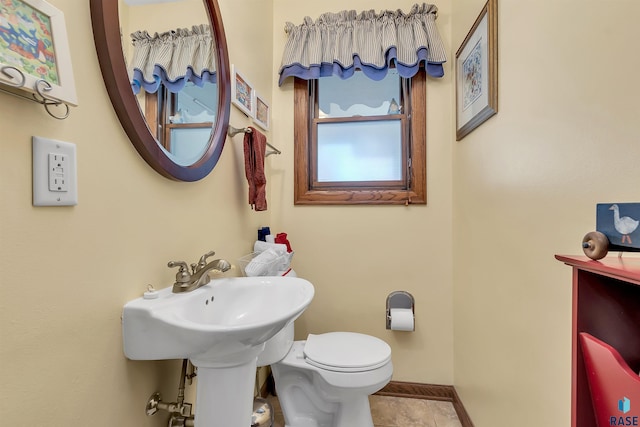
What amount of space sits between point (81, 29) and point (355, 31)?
4.97 feet

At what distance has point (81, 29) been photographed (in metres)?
0.66

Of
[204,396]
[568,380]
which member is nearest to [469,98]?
[568,380]

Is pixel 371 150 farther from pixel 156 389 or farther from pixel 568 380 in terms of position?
pixel 156 389

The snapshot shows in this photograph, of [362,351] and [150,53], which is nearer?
[150,53]

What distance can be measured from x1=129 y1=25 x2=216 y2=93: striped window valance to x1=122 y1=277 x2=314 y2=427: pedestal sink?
613mm

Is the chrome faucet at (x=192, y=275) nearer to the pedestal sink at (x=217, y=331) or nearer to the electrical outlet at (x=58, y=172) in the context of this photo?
the pedestal sink at (x=217, y=331)

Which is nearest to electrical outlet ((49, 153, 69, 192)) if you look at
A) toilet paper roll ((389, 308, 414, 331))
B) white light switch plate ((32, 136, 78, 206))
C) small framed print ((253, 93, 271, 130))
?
white light switch plate ((32, 136, 78, 206))

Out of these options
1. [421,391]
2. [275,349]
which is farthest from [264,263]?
[421,391]

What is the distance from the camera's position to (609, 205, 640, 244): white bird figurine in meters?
0.46

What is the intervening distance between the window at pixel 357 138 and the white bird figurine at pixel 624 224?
1301 mm

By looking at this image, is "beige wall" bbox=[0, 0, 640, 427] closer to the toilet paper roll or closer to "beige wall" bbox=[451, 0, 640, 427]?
"beige wall" bbox=[451, 0, 640, 427]

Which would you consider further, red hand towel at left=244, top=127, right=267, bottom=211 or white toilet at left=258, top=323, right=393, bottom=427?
red hand towel at left=244, top=127, right=267, bottom=211

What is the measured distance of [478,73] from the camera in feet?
4.42

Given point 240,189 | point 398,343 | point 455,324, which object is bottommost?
point 398,343
